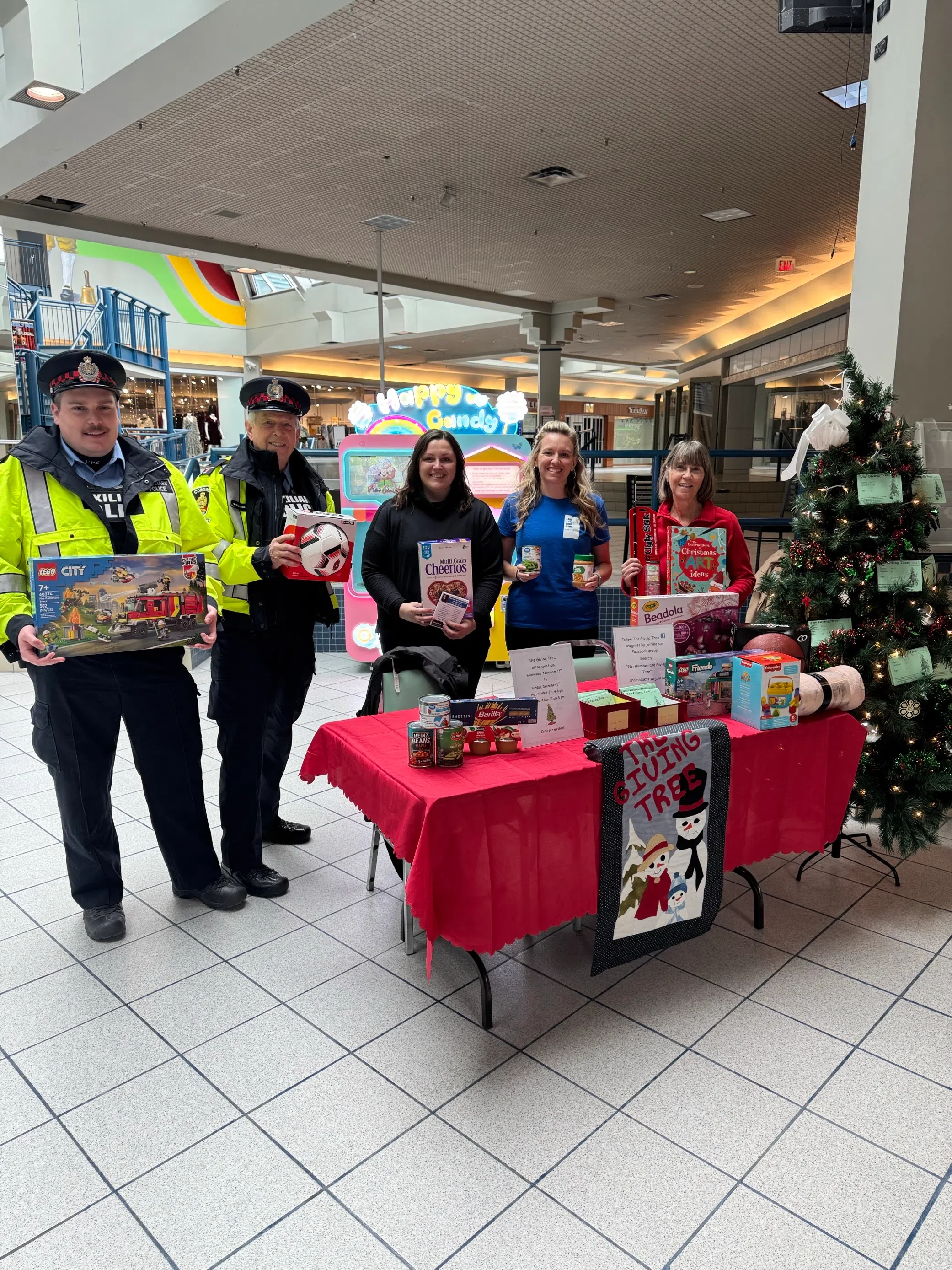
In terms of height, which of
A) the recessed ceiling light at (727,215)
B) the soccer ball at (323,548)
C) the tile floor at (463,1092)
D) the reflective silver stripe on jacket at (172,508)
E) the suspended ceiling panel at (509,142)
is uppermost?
the recessed ceiling light at (727,215)

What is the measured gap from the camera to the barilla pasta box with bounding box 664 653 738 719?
9.18ft

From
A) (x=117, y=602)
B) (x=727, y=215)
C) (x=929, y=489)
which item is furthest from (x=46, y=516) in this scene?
(x=727, y=215)

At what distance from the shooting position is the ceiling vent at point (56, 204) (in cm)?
780

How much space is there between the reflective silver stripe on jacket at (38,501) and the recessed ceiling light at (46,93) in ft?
13.6

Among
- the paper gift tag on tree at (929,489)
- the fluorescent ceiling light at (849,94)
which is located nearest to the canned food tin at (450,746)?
the paper gift tag on tree at (929,489)

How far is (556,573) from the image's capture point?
363 centimetres

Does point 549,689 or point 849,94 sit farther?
point 849,94

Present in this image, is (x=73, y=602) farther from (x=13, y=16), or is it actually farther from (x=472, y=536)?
(x=13, y=16)

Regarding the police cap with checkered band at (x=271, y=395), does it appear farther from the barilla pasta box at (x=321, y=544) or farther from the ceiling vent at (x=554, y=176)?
the ceiling vent at (x=554, y=176)

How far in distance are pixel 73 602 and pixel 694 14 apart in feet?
14.8

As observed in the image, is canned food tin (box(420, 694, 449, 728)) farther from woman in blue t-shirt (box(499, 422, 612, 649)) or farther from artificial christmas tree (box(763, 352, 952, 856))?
artificial christmas tree (box(763, 352, 952, 856))

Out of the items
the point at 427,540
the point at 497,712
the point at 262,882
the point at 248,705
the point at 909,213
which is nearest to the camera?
the point at 497,712

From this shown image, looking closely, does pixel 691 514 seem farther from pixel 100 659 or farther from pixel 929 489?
pixel 100 659

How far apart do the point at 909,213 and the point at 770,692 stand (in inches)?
90.9
